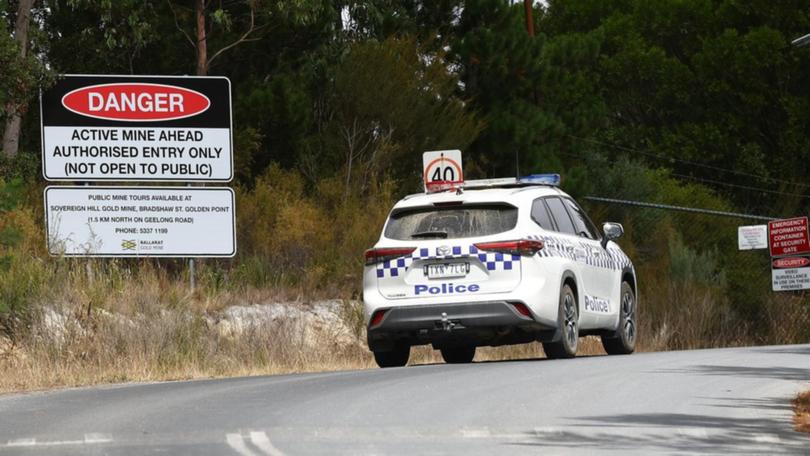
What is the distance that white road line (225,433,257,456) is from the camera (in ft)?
27.6

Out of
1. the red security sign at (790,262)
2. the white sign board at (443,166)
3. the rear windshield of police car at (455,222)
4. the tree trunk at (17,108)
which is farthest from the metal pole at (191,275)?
the red security sign at (790,262)

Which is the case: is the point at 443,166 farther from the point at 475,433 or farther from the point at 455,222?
the point at 475,433

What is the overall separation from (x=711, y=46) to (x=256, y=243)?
3264 cm

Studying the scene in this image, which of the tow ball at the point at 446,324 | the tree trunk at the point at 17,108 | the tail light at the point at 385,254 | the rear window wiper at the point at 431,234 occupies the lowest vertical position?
the tow ball at the point at 446,324

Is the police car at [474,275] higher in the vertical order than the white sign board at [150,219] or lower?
lower

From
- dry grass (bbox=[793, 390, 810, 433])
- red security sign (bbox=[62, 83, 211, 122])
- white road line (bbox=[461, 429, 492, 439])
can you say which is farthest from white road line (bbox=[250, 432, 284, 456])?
red security sign (bbox=[62, 83, 211, 122])

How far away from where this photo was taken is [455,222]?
16.5 metres

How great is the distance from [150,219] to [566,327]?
23.4 feet

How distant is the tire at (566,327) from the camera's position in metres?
16.7

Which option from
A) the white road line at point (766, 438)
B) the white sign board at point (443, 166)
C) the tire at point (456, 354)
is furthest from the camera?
the white sign board at point (443, 166)

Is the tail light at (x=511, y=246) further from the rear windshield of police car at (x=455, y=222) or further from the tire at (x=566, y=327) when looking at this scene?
the tire at (x=566, y=327)

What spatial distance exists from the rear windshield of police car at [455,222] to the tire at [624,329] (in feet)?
10.5

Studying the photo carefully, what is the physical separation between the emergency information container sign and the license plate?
252 inches

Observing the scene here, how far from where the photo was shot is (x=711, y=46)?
186 ft
